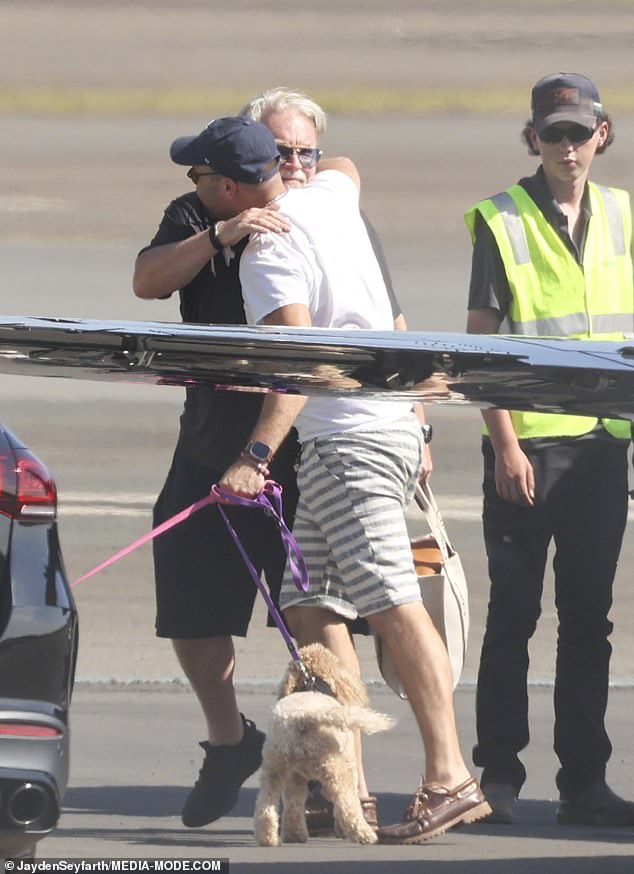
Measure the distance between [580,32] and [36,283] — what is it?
7.33m

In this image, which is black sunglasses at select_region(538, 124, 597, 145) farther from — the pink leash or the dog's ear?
the dog's ear

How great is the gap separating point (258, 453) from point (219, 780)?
93 cm

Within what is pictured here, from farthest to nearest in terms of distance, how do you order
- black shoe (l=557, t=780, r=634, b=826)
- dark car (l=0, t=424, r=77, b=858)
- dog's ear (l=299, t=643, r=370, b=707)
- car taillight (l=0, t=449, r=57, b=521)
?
black shoe (l=557, t=780, r=634, b=826) < dog's ear (l=299, t=643, r=370, b=707) < car taillight (l=0, t=449, r=57, b=521) < dark car (l=0, t=424, r=77, b=858)

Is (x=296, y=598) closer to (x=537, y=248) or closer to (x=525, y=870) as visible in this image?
(x=525, y=870)

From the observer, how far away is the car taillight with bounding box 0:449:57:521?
12.1 ft

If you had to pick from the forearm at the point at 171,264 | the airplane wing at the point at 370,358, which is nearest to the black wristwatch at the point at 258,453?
the forearm at the point at 171,264

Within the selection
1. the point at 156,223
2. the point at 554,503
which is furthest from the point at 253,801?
the point at 156,223

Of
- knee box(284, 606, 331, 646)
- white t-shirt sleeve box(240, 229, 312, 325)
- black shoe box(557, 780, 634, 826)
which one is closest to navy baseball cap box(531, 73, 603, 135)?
white t-shirt sleeve box(240, 229, 312, 325)

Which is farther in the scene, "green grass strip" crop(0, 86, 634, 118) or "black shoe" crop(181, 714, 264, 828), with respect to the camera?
"green grass strip" crop(0, 86, 634, 118)

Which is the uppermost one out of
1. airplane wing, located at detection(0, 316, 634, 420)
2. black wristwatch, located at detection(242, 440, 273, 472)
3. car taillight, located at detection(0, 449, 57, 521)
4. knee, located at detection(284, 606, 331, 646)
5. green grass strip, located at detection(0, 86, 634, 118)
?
green grass strip, located at detection(0, 86, 634, 118)

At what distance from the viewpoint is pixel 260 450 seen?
429 cm

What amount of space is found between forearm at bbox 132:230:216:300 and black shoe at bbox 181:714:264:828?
1184mm

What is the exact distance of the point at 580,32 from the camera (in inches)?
672

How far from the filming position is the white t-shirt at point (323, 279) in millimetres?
4359
